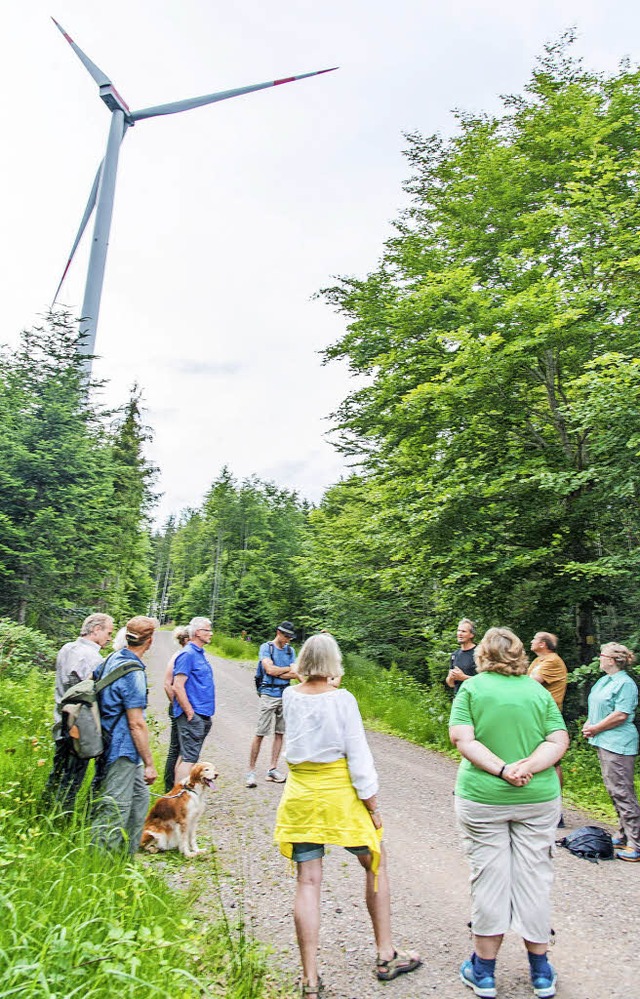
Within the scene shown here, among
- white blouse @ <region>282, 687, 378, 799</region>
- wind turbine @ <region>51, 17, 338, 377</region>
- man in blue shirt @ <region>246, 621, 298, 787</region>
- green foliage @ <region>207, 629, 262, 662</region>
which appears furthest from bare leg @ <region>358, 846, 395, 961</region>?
green foliage @ <region>207, 629, 262, 662</region>

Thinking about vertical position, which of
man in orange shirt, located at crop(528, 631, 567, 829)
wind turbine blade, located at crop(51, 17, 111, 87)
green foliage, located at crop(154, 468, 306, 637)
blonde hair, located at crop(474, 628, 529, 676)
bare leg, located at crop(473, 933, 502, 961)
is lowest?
bare leg, located at crop(473, 933, 502, 961)

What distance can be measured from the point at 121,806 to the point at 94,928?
4.09 ft

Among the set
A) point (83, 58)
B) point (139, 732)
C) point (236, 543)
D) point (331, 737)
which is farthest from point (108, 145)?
point (236, 543)

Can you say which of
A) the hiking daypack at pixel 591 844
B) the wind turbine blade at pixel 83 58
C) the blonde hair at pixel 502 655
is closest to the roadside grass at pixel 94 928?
the blonde hair at pixel 502 655

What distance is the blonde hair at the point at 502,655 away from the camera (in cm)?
325

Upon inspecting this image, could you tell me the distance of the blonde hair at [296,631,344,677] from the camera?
125 inches

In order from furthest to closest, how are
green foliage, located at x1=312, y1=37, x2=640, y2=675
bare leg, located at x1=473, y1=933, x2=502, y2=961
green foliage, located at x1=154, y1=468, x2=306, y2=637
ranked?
green foliage, located at x1=154, y1=468, x2=306, y2=637, green foliage, located at x1=312, y1=37, x2=640, y2=675, bare leg, located at x1=473, y1=933, x2=502, y2=961

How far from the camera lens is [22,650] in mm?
10406

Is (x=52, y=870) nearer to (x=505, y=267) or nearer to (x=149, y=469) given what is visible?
(x=505, y=267)

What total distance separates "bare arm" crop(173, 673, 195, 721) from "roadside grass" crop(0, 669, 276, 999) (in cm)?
139

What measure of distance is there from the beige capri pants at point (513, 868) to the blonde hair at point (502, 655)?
688 mm

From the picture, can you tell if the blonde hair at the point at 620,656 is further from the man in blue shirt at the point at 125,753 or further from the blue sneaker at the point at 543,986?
the man in blue shirt at the point at 125,753

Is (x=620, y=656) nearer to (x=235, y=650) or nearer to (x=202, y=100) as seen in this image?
(x=202, y=100)

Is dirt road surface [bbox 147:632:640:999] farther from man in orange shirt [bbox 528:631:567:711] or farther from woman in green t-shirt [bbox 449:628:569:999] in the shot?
man in orange shirt [bbox 528:631:567:711]
